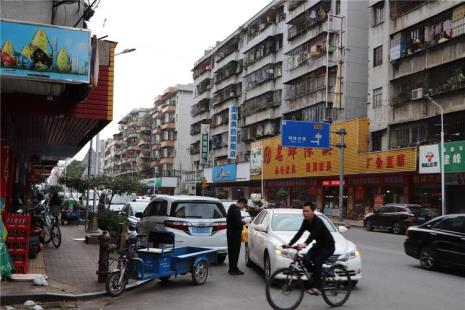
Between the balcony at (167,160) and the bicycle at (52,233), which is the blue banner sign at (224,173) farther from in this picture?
the bicycle at (52,233)

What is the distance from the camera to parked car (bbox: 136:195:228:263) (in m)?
12.7

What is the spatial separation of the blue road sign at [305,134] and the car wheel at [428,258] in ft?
76.7

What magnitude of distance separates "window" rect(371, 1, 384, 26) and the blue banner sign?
26508 millimetres

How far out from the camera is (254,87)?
64625mm

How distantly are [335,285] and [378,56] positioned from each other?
34.8 meters

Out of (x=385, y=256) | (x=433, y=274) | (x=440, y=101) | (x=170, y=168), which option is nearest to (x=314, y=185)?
(x=440, y=101)

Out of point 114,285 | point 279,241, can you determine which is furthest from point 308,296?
point 114,285

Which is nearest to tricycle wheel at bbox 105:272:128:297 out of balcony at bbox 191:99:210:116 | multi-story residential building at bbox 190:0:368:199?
multi-story residential building at bbox 190:0:368:199

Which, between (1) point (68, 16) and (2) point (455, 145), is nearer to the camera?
(1) point (68, 16)

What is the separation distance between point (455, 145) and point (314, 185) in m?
19.0

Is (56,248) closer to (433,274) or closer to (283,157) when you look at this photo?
(433,274)

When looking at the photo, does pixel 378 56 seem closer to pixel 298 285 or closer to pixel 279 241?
pixel 279 241

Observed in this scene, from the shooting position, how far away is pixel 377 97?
40.5 m

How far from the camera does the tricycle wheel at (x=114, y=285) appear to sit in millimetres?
9422
